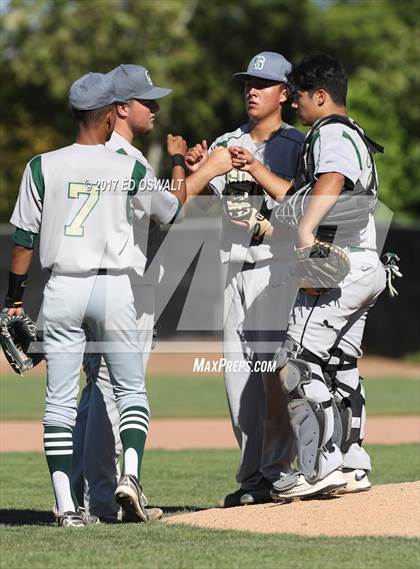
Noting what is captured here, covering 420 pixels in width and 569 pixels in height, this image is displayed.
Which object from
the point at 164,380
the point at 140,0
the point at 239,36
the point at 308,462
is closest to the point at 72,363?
the point at 308,462

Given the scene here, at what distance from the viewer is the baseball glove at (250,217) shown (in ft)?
24.0

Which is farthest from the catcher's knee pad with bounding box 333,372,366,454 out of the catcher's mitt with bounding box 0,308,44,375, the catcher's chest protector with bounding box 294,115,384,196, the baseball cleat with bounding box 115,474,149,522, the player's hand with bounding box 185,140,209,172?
the catcher's mitt with bounding box 0,308,44,375

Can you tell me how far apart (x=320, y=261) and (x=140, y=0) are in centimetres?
2750

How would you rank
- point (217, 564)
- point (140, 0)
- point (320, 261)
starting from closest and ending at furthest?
point (217, 564) → point (320, 261) → point (140, 0)

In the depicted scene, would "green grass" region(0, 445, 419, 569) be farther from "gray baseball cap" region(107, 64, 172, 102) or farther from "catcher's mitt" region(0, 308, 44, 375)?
"gray baseball cap" region(107, 64, 172, 102)

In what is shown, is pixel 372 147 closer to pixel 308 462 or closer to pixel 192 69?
pixel 308 462

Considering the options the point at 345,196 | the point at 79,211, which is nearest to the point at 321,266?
the point at 345,196

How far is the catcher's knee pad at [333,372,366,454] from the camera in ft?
23.0

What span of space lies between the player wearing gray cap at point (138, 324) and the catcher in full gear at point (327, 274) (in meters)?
0.62

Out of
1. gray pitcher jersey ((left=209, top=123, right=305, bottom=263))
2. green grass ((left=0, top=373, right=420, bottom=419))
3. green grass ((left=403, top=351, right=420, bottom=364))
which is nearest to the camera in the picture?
gray pitcher jersey ((left=209, top=123, right=305, bottom=263))

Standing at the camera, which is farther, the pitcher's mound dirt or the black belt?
the black belt

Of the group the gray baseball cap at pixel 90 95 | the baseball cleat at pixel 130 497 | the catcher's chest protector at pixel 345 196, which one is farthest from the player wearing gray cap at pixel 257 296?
the baseball cleat at pixel 130 497

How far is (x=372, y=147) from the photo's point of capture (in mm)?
6961

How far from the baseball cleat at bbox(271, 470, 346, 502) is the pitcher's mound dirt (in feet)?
0.16
